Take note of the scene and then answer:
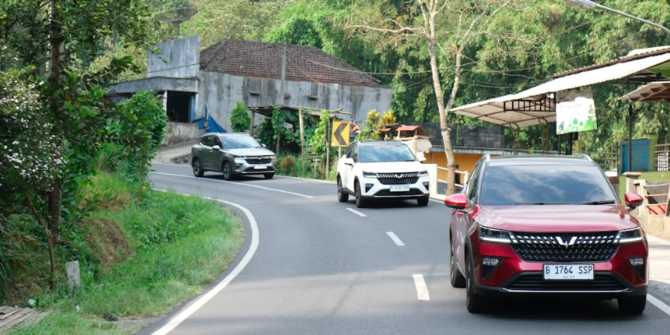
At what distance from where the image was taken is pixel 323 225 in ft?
63.1

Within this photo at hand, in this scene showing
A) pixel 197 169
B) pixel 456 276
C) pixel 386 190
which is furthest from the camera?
pixel 197 169

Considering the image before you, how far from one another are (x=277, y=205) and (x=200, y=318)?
50.7ft

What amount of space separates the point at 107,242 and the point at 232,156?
18.9m

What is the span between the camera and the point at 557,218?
8594 mm

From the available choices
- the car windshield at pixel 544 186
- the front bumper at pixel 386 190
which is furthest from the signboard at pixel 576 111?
the car windshield at pixel 544 186

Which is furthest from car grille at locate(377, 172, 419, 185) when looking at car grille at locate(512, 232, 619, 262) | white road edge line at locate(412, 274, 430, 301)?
car grille at locate(512, 232, 619, 262)

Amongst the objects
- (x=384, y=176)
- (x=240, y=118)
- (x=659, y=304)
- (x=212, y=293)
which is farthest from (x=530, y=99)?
(x=240, y=118)

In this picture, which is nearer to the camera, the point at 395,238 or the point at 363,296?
the point at 363,296

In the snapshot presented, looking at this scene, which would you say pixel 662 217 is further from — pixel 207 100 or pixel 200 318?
pixel 207 100

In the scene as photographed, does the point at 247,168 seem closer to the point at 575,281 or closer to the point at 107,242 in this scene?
the point at 107,242

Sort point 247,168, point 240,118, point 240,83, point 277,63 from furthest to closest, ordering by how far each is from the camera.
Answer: point 277,63, point 240,83, point 240,118, point 247,168

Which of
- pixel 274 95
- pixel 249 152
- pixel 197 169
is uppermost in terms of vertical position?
pixel 274 95

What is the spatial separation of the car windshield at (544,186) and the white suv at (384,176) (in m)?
12.7

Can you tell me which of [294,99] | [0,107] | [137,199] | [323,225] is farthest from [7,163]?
[294,99]
